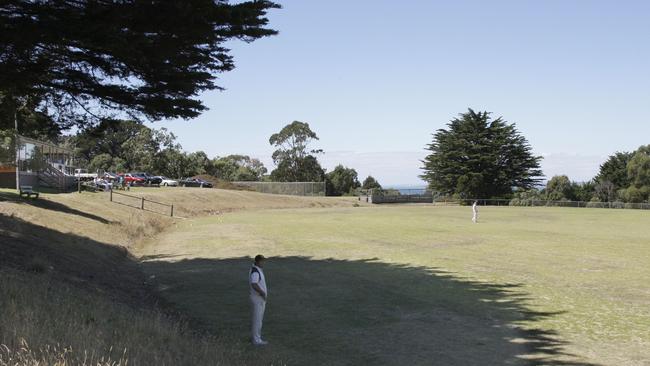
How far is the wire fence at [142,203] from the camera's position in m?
43.1

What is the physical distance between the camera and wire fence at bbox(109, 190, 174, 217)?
141 feet

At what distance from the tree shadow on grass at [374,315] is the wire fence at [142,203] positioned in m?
25.4

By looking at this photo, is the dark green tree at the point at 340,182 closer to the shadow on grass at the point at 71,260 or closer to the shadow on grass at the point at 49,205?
the shadow on grass at the point at 49,205

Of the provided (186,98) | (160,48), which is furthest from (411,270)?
(160,48)

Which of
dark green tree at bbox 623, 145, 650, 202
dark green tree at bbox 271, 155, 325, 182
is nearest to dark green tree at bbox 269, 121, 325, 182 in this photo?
dark green tree at bbox 271, 155, 325, 182

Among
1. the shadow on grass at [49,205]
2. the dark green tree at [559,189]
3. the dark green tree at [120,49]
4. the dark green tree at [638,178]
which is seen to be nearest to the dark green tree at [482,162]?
the dark green tree at [559,189]

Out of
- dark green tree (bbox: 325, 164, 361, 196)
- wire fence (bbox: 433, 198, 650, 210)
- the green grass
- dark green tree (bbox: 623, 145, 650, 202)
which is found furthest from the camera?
dark green tree (bbox: 325, 164, 361, 196)

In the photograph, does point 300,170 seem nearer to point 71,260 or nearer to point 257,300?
point 71,260

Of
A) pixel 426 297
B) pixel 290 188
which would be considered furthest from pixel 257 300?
→ pixel 290 188

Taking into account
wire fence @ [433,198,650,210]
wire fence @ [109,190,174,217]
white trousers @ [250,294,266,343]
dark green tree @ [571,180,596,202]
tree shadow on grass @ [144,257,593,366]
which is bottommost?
tree shadow on grass @ [144,257,593,366]

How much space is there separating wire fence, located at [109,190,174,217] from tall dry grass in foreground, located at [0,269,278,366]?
34.0 metres

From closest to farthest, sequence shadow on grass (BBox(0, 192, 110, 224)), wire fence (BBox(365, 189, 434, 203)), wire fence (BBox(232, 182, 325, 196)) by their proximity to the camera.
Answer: shadow on grass (BBox(0, 192, 110, 224)) < wire fence (BBox(365, 189, 434, 203)) < wire fence (BBox(232, 182, 325, 196))

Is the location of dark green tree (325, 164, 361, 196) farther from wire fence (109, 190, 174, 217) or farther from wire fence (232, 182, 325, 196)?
wire fence (109, 190, 174, 217)

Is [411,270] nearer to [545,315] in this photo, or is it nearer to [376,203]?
[545,315]
